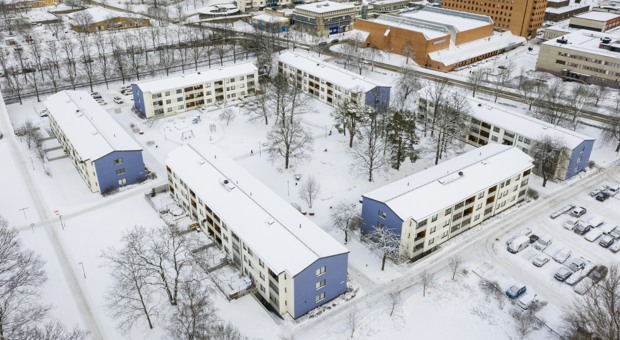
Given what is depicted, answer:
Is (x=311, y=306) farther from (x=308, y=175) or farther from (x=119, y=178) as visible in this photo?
(x=119, y=178)

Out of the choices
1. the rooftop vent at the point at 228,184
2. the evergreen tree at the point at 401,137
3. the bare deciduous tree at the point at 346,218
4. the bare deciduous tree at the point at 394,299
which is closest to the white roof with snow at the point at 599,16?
the evergreen tree at the point at 401,137

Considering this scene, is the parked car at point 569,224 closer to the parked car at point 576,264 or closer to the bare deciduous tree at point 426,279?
the parked car at point 576,264

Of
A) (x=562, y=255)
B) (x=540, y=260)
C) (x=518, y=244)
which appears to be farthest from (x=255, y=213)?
(x=562, y=255)

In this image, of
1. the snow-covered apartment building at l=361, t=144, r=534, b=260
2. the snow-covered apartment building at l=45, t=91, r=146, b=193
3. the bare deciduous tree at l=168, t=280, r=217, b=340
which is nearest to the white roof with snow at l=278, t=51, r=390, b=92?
the snow-covered apartment building at l=361, t=144, r=534, b=260

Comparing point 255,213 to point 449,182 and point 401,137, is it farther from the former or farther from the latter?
point 401,137

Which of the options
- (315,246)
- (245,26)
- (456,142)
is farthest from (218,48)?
(315,246)

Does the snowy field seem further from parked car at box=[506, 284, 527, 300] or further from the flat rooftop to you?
the flat rooftop
